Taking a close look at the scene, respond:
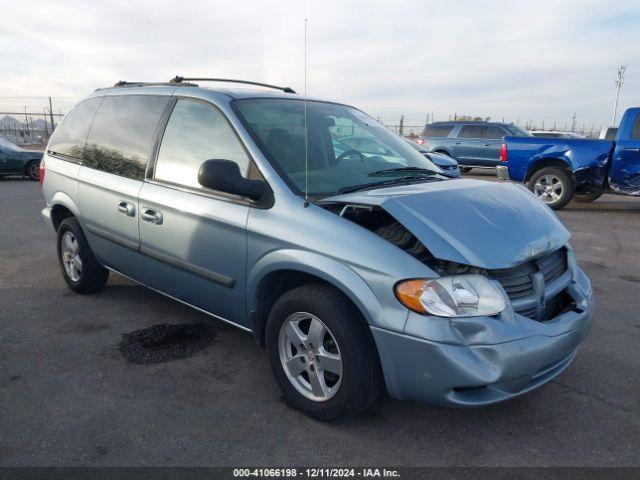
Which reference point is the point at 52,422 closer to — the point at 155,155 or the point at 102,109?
the point at 155,155

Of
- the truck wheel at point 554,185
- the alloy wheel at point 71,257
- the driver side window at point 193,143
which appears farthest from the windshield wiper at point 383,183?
the truck wheel at point 554,185

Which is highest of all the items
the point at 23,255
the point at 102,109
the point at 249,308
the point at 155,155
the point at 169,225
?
the point at 102,109

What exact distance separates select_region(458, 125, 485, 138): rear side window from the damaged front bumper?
14.2 m

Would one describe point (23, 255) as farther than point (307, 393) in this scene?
Yes

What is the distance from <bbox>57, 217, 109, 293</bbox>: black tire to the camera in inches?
175

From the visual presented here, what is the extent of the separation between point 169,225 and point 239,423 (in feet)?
4.52

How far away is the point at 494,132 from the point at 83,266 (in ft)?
45.1

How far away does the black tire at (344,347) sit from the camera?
2.50 meters

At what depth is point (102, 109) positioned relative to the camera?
4.40 m

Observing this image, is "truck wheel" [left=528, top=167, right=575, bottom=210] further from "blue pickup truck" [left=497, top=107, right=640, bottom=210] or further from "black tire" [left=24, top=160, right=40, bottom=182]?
"black tire" [left=24, top=160, right=40, bottom=182]

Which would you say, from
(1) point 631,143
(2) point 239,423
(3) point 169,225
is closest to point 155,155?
(3) point 169,225

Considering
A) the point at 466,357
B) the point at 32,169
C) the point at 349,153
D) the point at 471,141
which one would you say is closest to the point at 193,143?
the point at 349,153

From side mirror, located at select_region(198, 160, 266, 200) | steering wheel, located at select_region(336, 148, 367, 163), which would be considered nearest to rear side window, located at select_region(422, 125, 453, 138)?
steering wheel, located at select_region(336, 148, 367, 163)

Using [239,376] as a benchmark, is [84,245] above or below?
above
